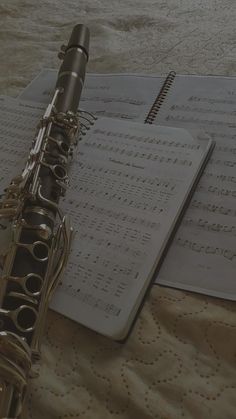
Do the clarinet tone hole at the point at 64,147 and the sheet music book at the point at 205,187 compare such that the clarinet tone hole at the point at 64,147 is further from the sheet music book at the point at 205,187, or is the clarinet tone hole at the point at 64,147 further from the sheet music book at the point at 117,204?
the sheet music book at the point at 205,187

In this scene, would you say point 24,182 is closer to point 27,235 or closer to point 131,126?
point 27,235

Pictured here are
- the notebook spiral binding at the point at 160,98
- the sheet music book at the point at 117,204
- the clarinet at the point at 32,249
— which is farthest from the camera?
the notebook spiral binding at the point at 160,98

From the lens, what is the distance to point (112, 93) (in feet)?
2.90

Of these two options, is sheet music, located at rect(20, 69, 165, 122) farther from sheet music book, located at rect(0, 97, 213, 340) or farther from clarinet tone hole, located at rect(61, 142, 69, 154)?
clarinet tone hole, located at rect(61, 142, 69, 154)

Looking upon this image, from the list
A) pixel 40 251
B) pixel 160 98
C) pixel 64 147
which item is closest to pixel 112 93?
pixel 160 98

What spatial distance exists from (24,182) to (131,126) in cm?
24

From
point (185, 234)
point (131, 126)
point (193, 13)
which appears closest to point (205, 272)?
point (185, 234)

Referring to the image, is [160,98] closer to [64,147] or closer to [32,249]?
[64,147]

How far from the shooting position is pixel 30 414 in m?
0.48

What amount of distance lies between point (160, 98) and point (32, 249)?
0.42 metres

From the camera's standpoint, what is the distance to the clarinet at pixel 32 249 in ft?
1.47

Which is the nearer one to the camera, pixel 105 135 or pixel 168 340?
pixel 168 340

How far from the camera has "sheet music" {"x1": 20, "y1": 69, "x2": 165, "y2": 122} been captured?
0.84 m

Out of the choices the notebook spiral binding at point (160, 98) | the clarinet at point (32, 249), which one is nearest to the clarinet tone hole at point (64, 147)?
the clarinet at point (32, 249)
